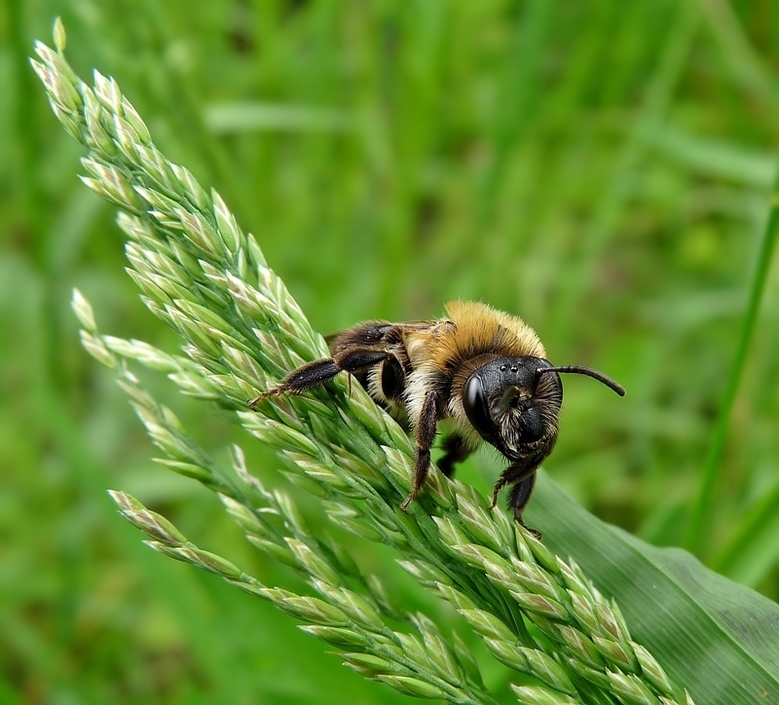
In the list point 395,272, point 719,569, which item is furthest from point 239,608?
point 395,272

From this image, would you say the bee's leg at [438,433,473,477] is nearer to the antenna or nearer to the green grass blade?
the antenna

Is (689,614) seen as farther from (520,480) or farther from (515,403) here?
(515,403)

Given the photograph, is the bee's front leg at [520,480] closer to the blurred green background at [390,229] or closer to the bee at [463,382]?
the bee at [463,382]

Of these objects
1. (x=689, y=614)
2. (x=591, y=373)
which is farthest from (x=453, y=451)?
(x=689, y=614)

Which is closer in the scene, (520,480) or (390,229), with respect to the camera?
(520,480)

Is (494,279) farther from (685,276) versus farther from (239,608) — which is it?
(239,608)

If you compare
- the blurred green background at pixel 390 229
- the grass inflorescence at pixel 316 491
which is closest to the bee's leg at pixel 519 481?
the grass inflorescence at pixel 316 491
